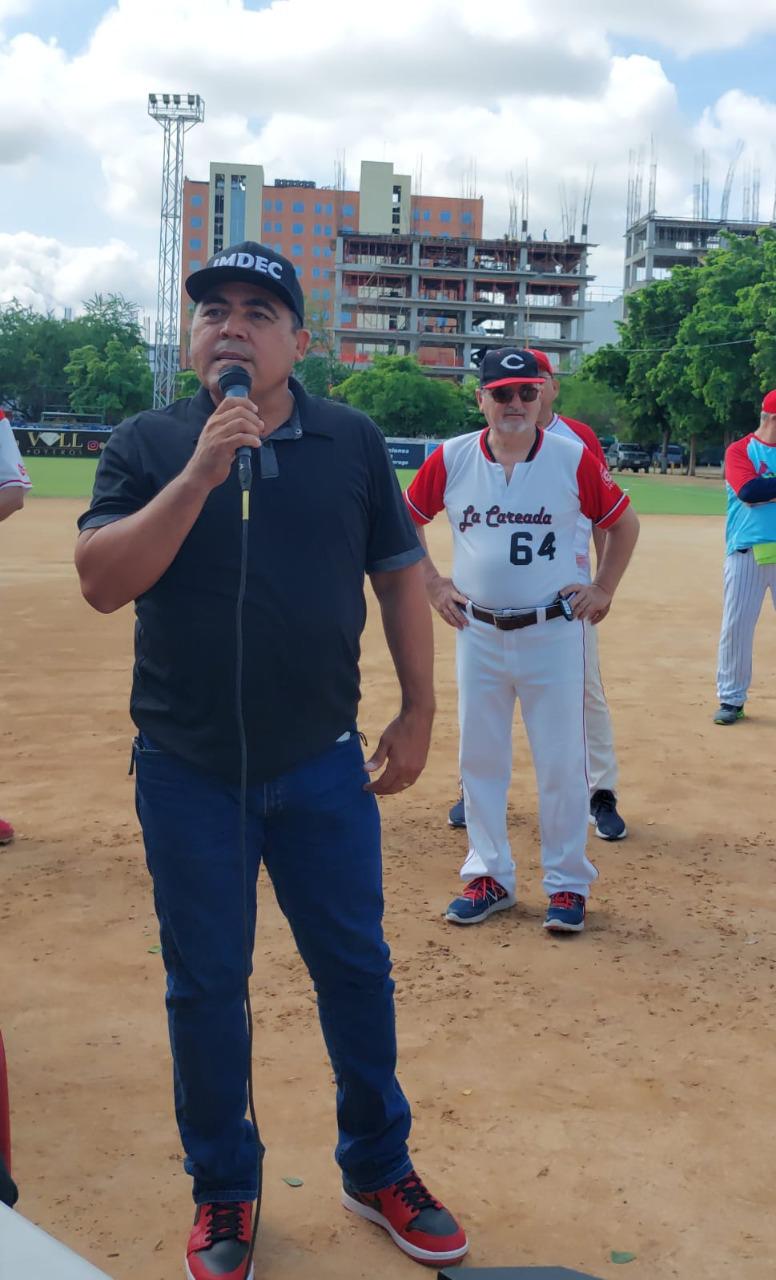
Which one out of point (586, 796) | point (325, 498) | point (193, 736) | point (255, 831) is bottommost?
point (586, 796)

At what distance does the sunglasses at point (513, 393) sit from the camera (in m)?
4.96

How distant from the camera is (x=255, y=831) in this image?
2.94 m

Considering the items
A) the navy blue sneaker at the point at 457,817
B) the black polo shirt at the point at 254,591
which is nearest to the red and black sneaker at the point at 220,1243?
the black polo shirt at the point at 254,591

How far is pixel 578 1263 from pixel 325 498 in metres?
1.90

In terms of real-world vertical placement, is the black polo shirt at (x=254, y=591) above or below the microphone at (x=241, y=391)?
below

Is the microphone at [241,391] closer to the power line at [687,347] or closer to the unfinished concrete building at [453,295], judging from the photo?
the power line at [687,347]

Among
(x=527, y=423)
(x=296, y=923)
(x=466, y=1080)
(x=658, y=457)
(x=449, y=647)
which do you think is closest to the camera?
(x=296, y=923)

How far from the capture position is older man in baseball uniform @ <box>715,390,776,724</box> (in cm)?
892

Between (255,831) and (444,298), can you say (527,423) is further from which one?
(444,298)

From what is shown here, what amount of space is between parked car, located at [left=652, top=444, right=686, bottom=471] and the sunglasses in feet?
249

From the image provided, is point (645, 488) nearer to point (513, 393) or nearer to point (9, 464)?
point (9, 464)

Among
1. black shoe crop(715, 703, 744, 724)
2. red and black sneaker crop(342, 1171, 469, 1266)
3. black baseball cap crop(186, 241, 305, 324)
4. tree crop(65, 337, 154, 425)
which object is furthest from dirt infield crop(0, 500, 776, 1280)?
tree crop(65, 337, 154, 425)

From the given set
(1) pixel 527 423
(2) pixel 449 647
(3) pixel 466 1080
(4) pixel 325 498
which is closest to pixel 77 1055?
(3) pixel 466 1080

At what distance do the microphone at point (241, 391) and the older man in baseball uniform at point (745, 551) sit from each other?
682cm
